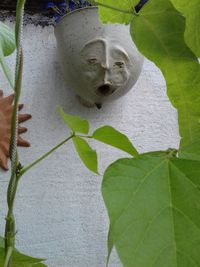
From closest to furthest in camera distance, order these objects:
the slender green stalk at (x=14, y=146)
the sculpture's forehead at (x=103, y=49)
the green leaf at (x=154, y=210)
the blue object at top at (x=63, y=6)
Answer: the green leaf at (x=154, y=210) < the slender green stalk at (x=14, y=146) < the sculpture's forehead at (x=103, y=49) < the blue object at top at (x=63, y=6)

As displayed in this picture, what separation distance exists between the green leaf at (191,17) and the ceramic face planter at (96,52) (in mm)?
673

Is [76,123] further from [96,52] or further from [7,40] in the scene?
[96,52]

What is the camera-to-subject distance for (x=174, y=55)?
54 centimetres

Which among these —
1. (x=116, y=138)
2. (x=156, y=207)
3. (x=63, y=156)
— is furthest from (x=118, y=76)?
(x=156, y=207)

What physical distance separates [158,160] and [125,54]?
83 centimetres

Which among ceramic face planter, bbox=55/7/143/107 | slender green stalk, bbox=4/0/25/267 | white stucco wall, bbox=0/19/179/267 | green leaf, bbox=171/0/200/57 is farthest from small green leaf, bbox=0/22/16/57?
white stucco wall, bbox=0/19/179/267

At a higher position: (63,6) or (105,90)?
(63,6)

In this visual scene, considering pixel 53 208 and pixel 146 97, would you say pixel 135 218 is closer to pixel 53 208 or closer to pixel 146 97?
pixel 53 208

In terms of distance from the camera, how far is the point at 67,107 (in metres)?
1.37

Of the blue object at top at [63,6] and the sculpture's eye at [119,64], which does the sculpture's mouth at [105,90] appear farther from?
the blue object at top at [63,6]

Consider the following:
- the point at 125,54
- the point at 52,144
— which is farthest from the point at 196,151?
the point at 52,144

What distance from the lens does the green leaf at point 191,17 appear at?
1.69ft

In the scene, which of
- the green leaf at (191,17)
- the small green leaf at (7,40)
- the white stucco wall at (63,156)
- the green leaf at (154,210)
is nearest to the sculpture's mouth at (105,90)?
the white stucco wall at (63,156)

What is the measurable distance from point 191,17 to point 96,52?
703 millimetres
